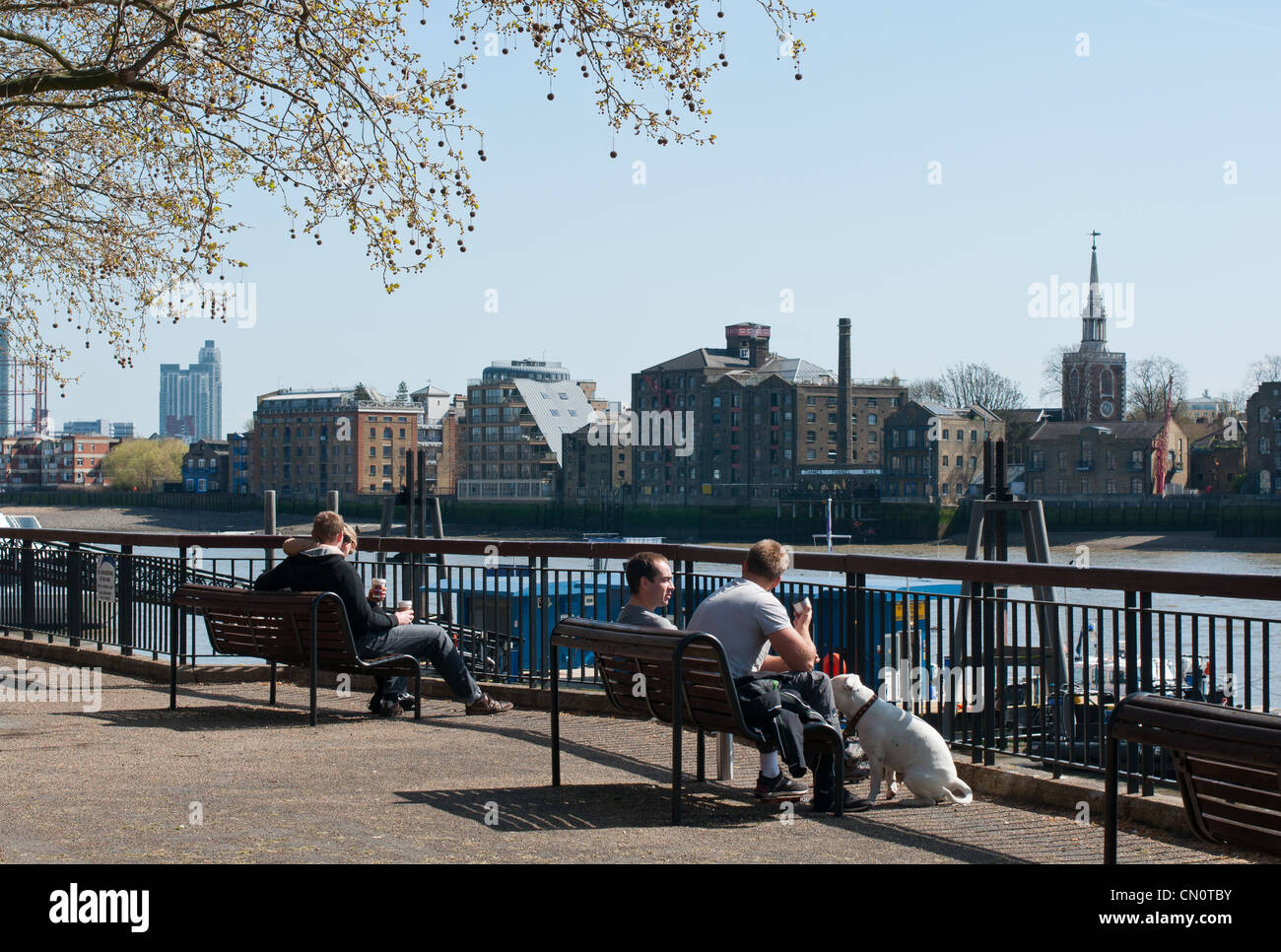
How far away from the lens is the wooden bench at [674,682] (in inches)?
247

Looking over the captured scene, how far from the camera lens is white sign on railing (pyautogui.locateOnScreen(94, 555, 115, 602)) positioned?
1226 centimetres

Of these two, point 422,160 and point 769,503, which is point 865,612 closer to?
point 422,160

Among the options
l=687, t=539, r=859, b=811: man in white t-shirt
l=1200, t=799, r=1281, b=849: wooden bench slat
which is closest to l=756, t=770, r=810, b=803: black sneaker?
l=687, t=539, r=859, b=811: man in white t-shirt

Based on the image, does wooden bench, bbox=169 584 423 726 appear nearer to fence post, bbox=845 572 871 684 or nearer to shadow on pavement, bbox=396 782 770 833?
shadow on pavement, bbox=396 782 770 833

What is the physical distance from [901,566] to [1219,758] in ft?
11.3

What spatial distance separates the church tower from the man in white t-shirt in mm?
135241

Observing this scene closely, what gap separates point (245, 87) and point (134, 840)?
374 inches

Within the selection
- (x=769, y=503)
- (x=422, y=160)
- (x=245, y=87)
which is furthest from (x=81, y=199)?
(x=769, y=503)

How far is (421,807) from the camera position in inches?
259

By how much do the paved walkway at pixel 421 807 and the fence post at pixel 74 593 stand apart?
150 inches

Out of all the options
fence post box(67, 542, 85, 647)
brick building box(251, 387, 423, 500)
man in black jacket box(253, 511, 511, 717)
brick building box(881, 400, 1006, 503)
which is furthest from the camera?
brick building box(251, 387, 423, 500)

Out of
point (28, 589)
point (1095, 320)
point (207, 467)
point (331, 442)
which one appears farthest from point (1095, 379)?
point (28, 589)

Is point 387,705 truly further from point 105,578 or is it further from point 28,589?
point 28,589

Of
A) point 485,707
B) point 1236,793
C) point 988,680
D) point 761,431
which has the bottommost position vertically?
point 485,707
